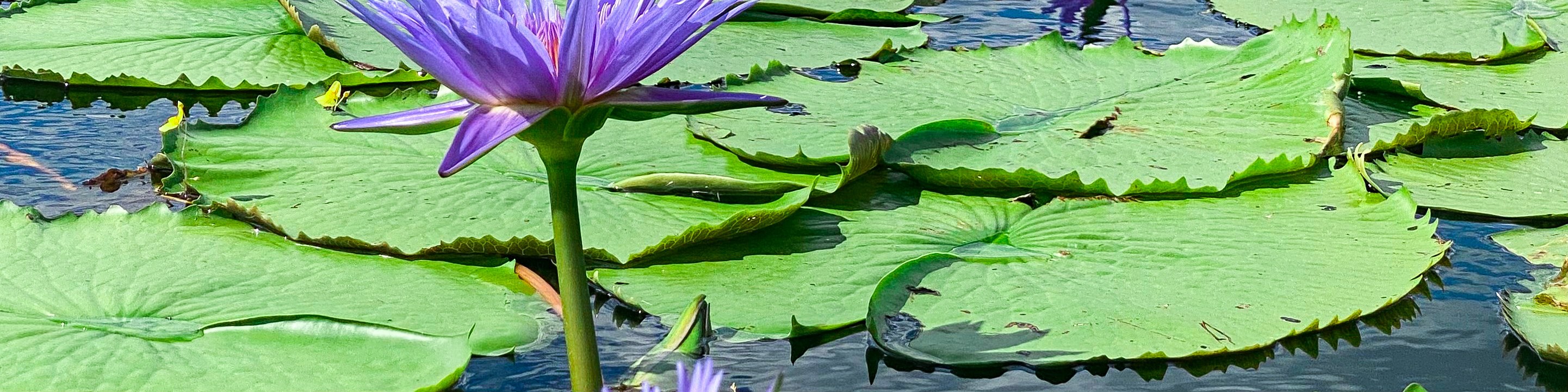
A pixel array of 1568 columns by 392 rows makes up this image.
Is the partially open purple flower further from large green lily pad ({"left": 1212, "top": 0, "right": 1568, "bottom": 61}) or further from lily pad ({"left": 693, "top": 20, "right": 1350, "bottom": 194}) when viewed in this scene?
large green lily pad ({"left": 1212, "top": 0, "right": 1568, "bottom": 61})

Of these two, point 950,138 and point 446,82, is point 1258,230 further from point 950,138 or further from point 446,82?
point 446,82

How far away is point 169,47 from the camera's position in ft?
8.47

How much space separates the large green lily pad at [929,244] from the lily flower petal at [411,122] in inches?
18.8

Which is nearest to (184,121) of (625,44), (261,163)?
(261,163)

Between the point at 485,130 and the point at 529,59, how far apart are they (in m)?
0.06

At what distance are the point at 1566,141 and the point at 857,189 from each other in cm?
118

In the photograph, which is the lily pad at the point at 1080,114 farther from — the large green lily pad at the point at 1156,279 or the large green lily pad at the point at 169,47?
the large green lily pad at the point at 169,47

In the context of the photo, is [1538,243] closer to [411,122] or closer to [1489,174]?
[1489,174]

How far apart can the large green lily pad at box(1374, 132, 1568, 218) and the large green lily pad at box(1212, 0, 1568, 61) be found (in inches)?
19.4

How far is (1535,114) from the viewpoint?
84.8 inches

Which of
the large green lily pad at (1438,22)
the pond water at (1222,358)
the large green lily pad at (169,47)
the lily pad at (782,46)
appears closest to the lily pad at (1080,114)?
the lily pad at (782,46)

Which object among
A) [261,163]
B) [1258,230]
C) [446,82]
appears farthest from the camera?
[261,163]

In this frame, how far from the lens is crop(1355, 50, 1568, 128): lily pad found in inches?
90.3

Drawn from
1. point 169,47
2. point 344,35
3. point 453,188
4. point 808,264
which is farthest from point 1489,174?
point 169,47
